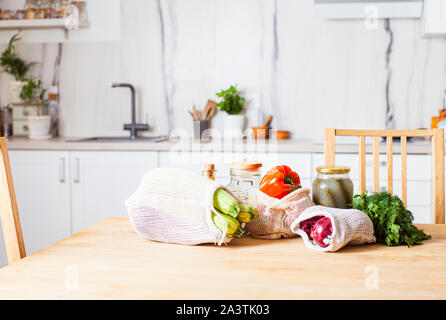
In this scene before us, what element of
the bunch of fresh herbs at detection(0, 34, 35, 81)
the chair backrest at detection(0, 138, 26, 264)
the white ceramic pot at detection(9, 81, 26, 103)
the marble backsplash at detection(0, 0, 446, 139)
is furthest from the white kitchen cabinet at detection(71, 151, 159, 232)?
the chair backrest at detection(0, 138, 26, 264)

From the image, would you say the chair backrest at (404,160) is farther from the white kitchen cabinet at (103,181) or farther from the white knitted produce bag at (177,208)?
the white kitchen cabinet at (103,181)

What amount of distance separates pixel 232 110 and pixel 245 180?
204cm

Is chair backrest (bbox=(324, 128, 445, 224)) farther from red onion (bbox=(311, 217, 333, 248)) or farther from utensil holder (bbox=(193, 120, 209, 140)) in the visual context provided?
utensil holder (bbox=(193, 120, 209, 140))

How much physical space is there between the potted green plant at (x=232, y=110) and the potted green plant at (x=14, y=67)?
142 cm

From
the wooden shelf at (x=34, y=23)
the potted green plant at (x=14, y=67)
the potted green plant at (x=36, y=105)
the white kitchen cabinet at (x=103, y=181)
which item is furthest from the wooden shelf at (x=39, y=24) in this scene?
the white kitchen cabinet at (x=103, y=181)

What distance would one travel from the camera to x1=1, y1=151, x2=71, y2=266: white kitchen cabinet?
2789 millimetres

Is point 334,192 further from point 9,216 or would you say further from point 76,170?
point 76,170

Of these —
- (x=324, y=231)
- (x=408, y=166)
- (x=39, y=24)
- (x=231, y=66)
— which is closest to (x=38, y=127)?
(x=39, y=24)

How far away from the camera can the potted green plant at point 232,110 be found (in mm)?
3119

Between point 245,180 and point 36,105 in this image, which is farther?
point 36,105

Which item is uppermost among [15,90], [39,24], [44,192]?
[39,24]

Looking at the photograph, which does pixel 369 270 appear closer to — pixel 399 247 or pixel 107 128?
pixel 399 247

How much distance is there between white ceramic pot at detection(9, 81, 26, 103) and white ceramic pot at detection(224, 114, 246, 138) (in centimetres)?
146

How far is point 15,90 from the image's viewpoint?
10.8ft
